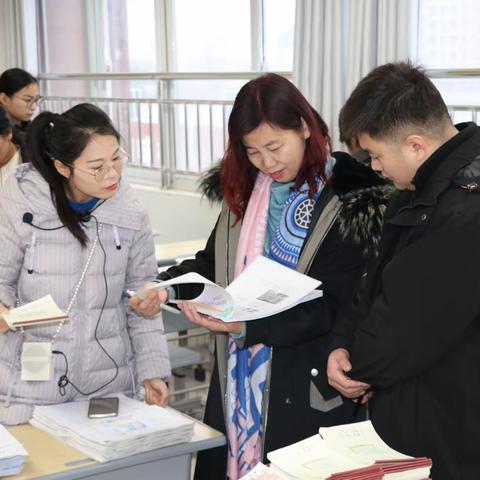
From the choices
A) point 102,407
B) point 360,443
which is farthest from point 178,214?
point 360,443

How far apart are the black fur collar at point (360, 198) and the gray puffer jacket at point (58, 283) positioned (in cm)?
61

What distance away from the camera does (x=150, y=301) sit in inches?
86.0

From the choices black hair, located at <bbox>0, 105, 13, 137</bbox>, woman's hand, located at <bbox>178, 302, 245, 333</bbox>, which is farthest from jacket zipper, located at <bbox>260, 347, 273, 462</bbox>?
black hair, located at <bbox>0, 105, 13, 137</bbox>

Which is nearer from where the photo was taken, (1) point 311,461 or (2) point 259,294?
(1) point 311,461

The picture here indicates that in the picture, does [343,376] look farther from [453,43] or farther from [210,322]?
[453,43]

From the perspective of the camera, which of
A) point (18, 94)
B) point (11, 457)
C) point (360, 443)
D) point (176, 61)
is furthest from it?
point (176, 61)

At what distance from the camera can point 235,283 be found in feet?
6.61

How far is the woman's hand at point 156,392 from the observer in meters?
2.34

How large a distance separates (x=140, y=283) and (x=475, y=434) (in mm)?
1117

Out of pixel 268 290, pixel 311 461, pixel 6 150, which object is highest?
pixel 6 150

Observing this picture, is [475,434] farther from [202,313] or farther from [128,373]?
[128,373]

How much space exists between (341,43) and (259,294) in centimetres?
337

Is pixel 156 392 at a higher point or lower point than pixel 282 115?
lower

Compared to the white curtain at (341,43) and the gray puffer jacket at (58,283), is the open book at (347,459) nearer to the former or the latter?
the gray puffer jacket at (58,283)
